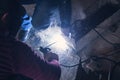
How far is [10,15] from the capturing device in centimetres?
307

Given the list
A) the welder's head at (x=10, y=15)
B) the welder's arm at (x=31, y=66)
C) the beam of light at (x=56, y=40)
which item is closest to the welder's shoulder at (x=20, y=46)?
the welder's arm at (x=31, y=66)

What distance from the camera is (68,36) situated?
4.36 m

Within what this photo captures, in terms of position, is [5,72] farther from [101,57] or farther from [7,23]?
[101,57]

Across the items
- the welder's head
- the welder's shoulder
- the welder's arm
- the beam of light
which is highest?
the welder's head

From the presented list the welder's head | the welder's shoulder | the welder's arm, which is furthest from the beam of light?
the welder's shoulder

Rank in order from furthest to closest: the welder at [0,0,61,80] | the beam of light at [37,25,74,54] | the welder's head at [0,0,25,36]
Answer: the beam of light at [37,25,74,54], the welder's head at [0,0,25,36], the welder at [0,0,61,80]

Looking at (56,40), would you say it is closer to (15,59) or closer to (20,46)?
(20,46)

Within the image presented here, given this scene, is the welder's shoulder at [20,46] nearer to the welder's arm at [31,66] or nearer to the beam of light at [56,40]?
the welder's arm at [31,66]

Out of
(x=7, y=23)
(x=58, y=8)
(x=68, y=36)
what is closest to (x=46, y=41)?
(x=68, y=36)

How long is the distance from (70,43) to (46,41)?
446mm

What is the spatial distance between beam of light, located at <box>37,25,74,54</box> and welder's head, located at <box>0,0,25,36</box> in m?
1.17

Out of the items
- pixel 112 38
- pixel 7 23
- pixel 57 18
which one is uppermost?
pixel 7 23

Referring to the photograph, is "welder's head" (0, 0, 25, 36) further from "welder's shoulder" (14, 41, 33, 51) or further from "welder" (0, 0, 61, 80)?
"welder's shoulder" (14, 41, 33, 51)

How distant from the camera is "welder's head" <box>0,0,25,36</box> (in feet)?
9.53
